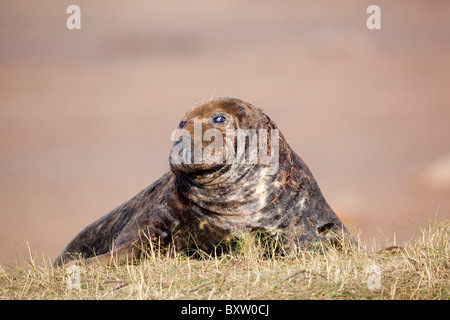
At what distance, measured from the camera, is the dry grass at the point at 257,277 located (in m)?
7.02

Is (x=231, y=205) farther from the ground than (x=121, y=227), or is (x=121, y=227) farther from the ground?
(x=231, y=205)

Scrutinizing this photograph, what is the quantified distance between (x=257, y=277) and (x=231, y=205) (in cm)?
186

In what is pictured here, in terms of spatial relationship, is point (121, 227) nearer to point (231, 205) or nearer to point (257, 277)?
point (231, 205)

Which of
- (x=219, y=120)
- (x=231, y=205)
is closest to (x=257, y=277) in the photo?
(x=231, y=205)

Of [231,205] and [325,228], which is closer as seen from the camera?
[231,205]

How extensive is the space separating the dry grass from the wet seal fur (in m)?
0.28

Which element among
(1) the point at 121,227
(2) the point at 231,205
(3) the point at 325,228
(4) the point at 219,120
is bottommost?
(1) the point at 121,227

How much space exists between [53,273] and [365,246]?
407cm

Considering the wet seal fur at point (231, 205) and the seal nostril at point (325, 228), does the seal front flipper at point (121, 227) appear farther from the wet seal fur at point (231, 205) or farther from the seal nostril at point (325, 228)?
the seal nostril at point (325, 228)

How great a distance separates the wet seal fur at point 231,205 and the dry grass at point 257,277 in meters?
0.28

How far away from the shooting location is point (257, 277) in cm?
739

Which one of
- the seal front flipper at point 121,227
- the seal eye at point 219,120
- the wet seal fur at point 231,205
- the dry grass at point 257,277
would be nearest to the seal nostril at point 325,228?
the wet seal fur at point 231,205
